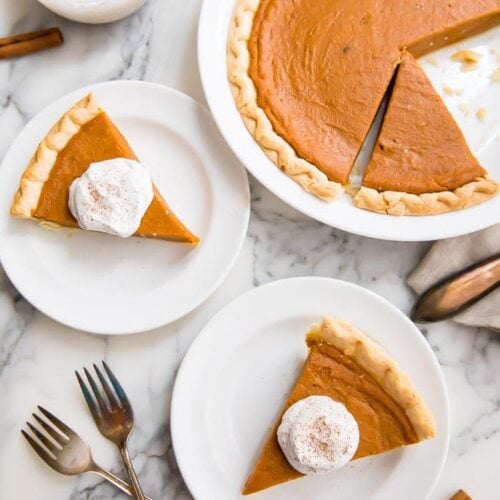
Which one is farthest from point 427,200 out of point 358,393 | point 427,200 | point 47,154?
point 47,154

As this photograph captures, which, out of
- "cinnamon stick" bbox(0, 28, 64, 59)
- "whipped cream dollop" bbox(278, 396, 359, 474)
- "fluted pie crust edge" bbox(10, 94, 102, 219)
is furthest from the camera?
"cinnamon stick" bbox(0, 28, 64, 59)

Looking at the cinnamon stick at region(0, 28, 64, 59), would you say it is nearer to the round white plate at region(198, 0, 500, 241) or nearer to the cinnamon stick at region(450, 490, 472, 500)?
the round white plate at region(198, 0, 500, 241)

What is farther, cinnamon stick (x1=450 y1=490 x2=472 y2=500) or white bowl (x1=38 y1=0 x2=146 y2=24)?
cinnamon stick (x1=450 y1=490 x2=472 y2=500)

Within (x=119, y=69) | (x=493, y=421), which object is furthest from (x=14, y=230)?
(x=493, y=421)

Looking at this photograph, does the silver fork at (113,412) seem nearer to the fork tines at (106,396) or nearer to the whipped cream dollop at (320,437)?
the fork tines at (106,396)

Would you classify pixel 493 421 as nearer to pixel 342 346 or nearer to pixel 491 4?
pixel 342 346

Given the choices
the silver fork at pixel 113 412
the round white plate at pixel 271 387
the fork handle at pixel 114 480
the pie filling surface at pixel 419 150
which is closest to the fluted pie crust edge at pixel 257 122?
the pie filling surface at pixel 419 150

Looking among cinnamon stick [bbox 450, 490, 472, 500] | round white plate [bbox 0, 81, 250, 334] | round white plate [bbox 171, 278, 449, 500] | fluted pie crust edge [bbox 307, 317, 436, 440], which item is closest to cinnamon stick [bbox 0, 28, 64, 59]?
round white plate [bbox 0, 81, 250, 334]
